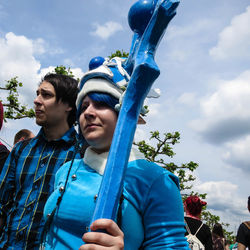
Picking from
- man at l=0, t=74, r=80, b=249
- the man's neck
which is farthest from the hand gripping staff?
the man's neck

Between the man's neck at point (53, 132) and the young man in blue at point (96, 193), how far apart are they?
3.05 feet

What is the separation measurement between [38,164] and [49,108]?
476 mm

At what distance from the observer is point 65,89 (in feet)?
7.47

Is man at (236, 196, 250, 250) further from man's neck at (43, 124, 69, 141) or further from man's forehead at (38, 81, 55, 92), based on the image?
man's forehead at (38, 81, 55, 92)

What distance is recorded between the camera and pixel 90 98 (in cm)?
123

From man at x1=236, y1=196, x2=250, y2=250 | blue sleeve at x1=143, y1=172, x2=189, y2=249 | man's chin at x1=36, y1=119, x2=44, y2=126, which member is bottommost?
blue sleeve at x1=143, y1=172, x2=189, y2=249

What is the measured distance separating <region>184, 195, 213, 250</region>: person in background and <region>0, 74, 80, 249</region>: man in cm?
246

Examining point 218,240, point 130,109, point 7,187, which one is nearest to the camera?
point 130,109

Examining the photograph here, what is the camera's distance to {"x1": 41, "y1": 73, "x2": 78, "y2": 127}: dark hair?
2256 millimetres

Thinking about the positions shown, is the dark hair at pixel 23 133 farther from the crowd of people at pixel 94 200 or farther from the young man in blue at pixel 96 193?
the young man in blue at pixel 96 193

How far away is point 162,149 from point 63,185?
1139 centimetres

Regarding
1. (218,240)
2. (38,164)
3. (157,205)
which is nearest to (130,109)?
(157,205)

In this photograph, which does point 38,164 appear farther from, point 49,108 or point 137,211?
point 137,211

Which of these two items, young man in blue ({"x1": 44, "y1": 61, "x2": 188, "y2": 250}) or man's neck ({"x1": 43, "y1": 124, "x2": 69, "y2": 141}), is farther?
man's neck ({"x1": 43, "y1": 124, "x2": 69, "y2": 141})
